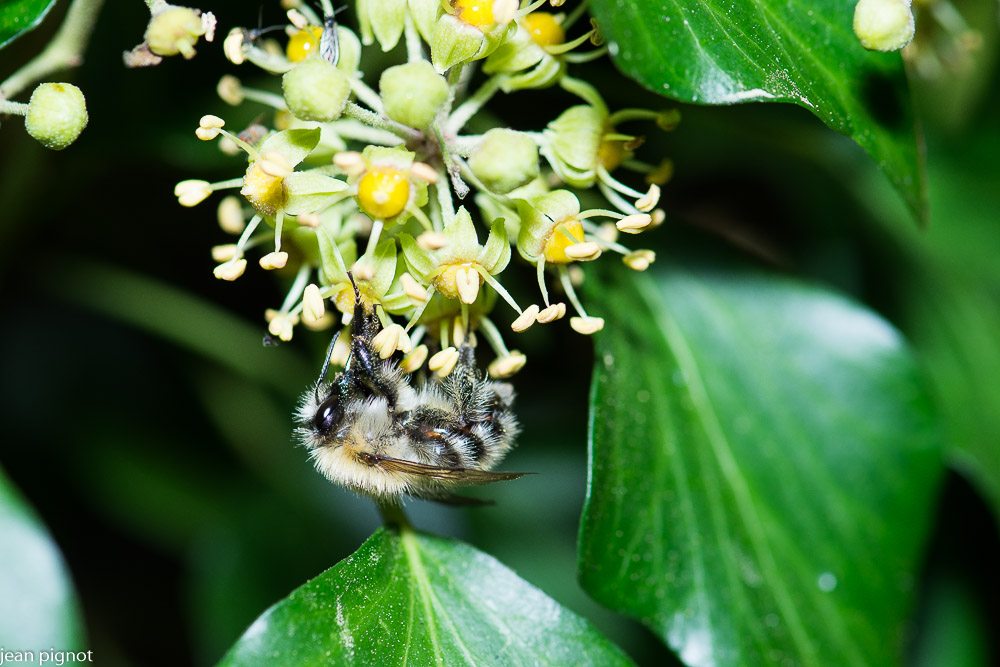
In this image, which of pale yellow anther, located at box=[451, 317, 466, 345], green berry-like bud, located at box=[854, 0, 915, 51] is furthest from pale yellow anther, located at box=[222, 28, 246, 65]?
green berry-like bud, located at box=[854, 0, 915, 51]

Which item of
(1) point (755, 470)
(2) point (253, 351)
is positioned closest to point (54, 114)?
(1) point (755, 470)

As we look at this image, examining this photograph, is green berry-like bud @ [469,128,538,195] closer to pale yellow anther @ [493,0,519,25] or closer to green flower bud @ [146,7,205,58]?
pale yellow anther @ [493,0,519,25]

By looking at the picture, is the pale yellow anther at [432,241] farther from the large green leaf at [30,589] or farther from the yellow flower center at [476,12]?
the large green leaf at [30,589]

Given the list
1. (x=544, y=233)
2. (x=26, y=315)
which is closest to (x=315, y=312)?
(x=544, y=233)

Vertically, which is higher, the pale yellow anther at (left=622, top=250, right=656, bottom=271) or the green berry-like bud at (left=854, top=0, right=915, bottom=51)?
the green berry-like bud at (left=854, top=0, right=915, bottom=51)

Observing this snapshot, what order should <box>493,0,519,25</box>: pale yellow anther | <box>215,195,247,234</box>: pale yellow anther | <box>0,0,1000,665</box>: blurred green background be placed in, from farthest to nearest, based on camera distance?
<box>0,0,1000,665</box>: blurred green background
<box>215,195,247,234</box>: pale yellow anther
<box>493,0,519,25</box>: pale yellow anther

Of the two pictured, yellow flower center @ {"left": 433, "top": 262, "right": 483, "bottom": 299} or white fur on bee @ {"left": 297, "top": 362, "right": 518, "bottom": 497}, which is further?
white fur on bee @ {"left": 297, "top": 362, "right": 518, "bottom": 497}
